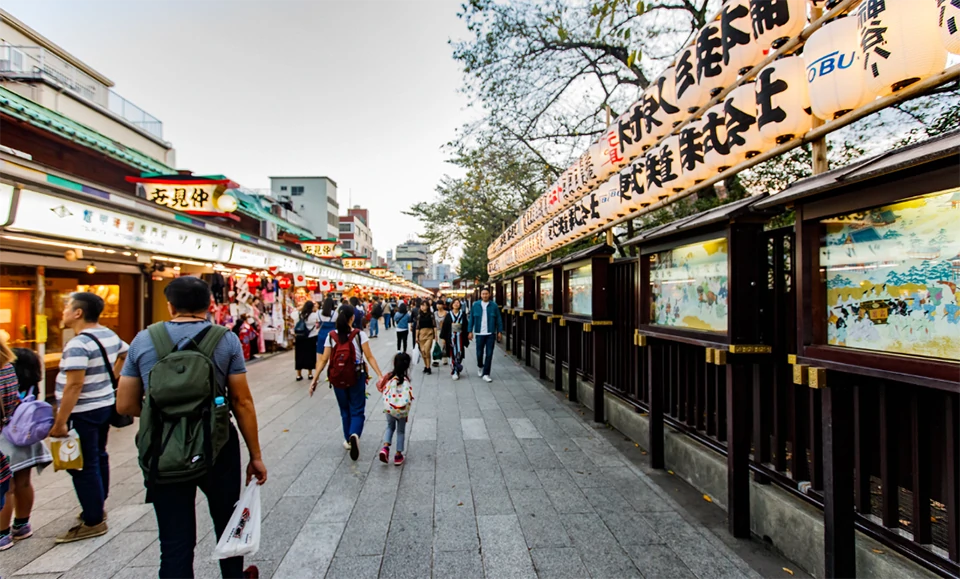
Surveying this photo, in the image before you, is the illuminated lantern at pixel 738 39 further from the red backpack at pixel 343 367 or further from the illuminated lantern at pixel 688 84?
the red backpack at pixel 343 367

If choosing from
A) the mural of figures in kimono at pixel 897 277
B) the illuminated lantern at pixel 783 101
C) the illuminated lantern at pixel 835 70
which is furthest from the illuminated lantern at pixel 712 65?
the mural of figures in kimono at pixel 897 277

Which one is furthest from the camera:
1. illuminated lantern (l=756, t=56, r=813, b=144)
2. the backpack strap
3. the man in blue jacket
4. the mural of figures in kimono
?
the man in blue jacket

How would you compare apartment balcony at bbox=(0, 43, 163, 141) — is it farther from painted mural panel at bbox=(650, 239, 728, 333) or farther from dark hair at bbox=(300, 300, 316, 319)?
painted mural panel at bbox=(650, 239, 728, 333)

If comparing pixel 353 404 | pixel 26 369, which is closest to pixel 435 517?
pixel 353 404

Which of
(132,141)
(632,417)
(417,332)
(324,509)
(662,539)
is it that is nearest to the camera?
(662,539)

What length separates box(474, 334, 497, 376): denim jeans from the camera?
11118mm

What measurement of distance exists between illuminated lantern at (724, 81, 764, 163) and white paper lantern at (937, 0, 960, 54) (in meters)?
1.64

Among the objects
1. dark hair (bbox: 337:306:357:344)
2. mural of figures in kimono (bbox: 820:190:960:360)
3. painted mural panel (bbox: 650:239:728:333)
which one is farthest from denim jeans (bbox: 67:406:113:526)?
mural of figures in kimono (bbox: 820:190:960:360)

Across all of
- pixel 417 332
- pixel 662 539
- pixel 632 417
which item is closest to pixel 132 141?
pixel 417 332

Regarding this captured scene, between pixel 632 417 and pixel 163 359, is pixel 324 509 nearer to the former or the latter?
pixel 163 359

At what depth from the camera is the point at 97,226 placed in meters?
5.43

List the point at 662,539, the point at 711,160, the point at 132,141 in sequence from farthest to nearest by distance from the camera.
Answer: the point at 132,141
the point at 711,160
the point at 662,539

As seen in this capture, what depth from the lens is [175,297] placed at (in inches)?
107

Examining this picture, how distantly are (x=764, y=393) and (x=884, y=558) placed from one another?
1414mm
